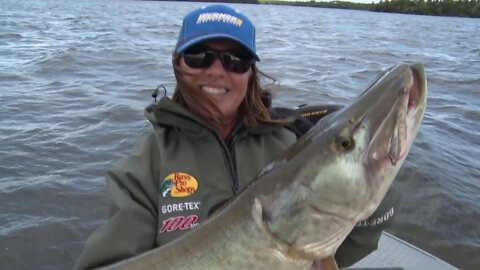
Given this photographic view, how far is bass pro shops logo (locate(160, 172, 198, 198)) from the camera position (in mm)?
2898

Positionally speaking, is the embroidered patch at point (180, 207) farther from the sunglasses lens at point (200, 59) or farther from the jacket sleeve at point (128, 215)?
the sunglasses lens at point (200, 59)

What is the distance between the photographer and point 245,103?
10.9 feet

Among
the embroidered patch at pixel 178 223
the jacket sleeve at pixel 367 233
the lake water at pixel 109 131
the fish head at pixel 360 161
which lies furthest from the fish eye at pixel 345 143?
the embroidered patch at pixel 178 223

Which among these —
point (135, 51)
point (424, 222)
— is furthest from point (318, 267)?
point (135, 51)

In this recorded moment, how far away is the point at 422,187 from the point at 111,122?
5.84 metres

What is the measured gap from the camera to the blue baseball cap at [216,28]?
2973 millimetres

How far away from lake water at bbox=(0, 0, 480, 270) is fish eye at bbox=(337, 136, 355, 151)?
2.01ft

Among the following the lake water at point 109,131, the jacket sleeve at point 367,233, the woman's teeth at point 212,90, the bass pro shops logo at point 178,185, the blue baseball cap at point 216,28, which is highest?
the blue baseball cap at point 216,28

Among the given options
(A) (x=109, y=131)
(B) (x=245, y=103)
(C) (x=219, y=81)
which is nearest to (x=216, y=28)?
(C) (x=219, y=81)

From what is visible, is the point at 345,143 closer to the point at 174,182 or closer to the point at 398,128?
the point at 398,128

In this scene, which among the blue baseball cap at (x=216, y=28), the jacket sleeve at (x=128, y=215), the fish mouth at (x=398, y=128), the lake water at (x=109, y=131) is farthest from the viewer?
the lake water at (x=109, y=131)

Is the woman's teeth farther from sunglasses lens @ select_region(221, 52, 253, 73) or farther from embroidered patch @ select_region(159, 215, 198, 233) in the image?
embroidered patch @ select_region(159, 215, 198, 233)

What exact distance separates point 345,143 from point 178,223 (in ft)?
4.01

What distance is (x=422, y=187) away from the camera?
743 centimetres
